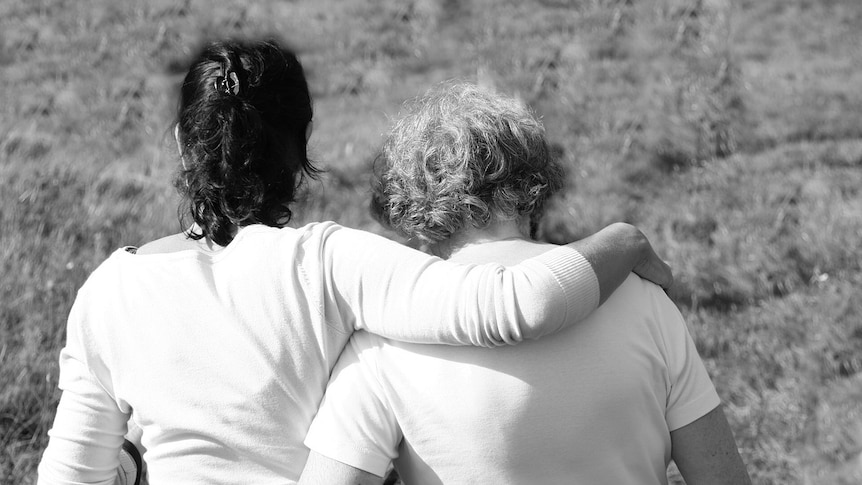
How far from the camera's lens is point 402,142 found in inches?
74.0

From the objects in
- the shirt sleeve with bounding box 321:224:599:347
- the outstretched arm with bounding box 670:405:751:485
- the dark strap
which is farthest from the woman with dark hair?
the outstretched arm with bounding box 670:405:751:485

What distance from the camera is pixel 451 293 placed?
4.96 feet

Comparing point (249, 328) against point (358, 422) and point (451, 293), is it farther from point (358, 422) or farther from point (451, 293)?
point (451, 293)

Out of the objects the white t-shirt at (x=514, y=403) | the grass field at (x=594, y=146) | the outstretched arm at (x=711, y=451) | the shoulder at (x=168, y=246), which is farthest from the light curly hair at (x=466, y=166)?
the grass field at (x=594, y=146)

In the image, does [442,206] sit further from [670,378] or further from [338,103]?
[338,103]

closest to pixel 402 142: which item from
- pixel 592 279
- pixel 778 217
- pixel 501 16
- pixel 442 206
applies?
pixel 442 206

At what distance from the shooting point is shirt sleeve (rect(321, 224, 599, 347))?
149 cm

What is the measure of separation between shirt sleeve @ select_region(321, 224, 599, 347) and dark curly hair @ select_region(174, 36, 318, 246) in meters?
0.36

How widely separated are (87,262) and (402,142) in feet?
8.99

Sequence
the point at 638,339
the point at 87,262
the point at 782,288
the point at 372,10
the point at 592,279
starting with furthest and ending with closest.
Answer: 1. the point at 372,10
2. the point at 87,262
3. the point at 782,288
4. the point at 638,339
5. the point at 592,279

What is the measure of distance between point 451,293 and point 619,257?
37cm

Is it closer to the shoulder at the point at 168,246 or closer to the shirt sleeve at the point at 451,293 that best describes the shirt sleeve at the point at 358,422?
the shirt sleeve at the point at 451,293

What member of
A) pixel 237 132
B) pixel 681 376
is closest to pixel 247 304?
pixel 237 132

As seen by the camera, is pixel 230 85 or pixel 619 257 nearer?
pixel 619 257
